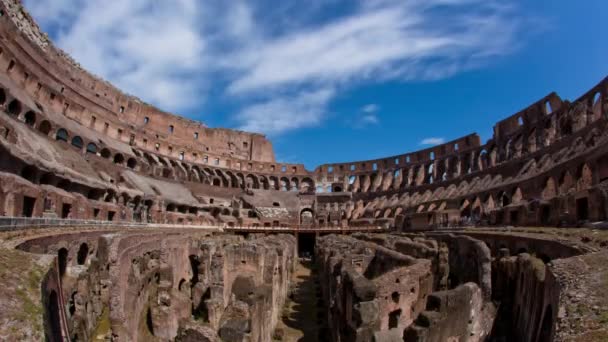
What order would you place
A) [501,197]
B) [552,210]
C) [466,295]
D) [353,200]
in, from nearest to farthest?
1. [466,295]
2. [552,210]
3. [501,197]
4. [353,200]

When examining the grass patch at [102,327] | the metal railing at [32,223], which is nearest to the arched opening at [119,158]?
the metal railing at [32,223]

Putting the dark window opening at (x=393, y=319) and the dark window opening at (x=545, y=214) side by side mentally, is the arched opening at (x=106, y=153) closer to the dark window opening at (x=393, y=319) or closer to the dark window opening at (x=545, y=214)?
the dark window opening at (x=545, y=214)

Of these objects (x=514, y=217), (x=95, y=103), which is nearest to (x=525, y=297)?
(x=514, y=217)

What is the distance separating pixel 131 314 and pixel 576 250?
1378 cm

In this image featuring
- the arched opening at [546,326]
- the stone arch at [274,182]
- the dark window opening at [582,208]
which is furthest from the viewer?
the stone arch at [274,182]

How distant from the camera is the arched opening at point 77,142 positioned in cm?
4094

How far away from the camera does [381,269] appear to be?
42.0 ft

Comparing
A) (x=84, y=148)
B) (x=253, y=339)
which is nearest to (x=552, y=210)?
(x=253, y=339)

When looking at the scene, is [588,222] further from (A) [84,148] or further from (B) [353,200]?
(B) [353,200]

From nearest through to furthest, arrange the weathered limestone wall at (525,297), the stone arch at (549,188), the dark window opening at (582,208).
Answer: the weathered limestone wall at (525,297), the dark window opening at (582,208), the stone arch at (549,188)

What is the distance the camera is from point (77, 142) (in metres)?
41.5

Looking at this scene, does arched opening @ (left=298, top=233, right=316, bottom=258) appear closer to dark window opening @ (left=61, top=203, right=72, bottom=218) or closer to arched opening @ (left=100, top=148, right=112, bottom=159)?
arched opening @ (left=100, top=148, right=112, bottom=159)

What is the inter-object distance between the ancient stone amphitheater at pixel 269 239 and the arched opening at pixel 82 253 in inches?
2.5

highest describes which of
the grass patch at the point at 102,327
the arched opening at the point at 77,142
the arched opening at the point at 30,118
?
the arched opening at the point at 30,118
